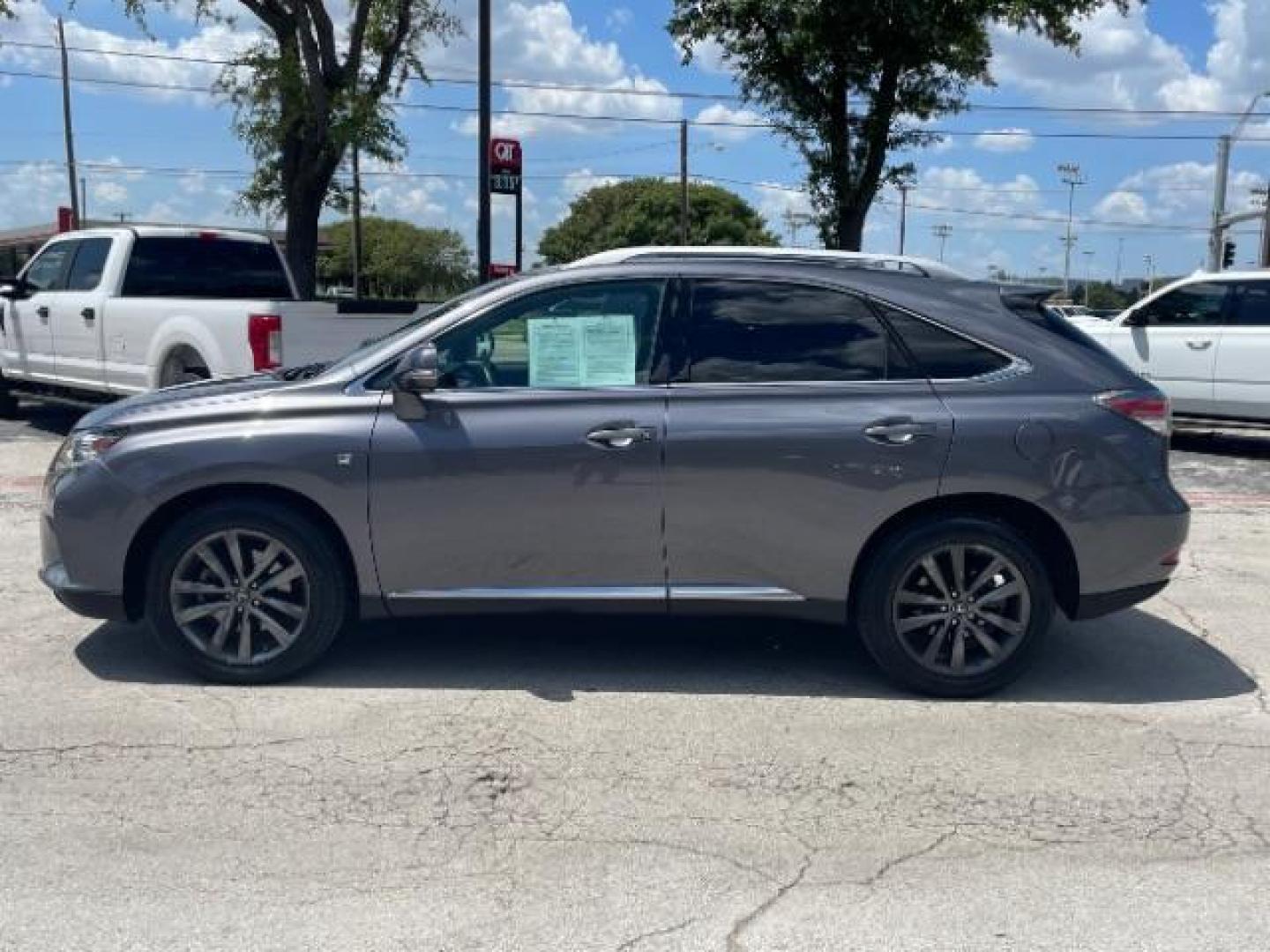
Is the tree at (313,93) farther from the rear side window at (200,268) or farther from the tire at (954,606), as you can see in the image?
the tire at (954,606)

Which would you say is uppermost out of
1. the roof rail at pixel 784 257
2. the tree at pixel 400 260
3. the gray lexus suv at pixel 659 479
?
the tree at pixel 400 260

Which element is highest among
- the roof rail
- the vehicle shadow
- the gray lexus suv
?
the roof rail

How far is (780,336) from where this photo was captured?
502cm

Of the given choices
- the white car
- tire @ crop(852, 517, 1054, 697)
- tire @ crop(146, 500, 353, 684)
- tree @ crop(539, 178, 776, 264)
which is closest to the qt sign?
the white car

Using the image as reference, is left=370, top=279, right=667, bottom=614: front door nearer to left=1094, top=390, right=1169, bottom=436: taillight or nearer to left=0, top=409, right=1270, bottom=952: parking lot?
left=0, top=409, right=1270, bottom=952: parking lot

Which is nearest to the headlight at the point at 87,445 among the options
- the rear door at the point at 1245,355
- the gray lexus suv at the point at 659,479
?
the gray lexus suv at the point at 659,479

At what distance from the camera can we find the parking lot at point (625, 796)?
3.34 meters

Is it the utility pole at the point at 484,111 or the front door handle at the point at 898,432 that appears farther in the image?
the utility pole at the point at 484,111

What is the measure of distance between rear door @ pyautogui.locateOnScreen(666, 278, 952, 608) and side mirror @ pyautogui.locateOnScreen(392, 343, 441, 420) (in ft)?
3.16

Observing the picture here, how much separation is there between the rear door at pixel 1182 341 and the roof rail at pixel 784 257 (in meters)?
8.57

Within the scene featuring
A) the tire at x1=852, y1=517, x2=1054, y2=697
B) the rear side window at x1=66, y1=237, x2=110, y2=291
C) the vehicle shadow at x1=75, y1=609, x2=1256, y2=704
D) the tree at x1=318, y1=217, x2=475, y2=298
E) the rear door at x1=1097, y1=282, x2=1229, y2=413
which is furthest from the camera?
the tree at x1=318, y1=217, x2=475, y2=298

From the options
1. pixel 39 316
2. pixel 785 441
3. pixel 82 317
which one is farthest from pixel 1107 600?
pixel 39 316

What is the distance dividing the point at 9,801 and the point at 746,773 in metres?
2.45

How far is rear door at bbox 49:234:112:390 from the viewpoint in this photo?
10875 millimetres
